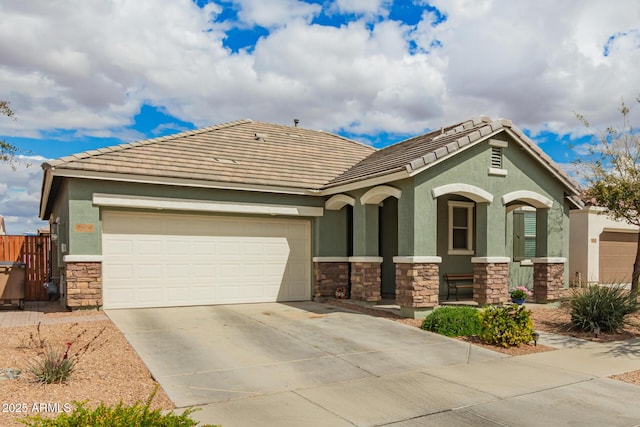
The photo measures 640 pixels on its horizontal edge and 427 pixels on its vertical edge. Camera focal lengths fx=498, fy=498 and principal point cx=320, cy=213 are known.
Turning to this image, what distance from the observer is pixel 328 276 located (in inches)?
575

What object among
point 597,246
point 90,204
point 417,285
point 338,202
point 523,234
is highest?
point 338,202

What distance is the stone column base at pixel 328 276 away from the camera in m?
14.5

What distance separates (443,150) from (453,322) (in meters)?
3.99

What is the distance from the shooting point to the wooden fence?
1514cm

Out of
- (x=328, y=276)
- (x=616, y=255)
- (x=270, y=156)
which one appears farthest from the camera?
(x=616, y=255)

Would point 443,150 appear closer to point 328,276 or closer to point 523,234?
point 328,276

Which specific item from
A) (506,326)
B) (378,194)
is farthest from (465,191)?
(506,326)

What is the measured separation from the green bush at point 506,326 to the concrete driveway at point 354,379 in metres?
0.55

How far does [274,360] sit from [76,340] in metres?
3.57

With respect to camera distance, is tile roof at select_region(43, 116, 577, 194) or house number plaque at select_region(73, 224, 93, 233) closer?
house number plaque at select_region(73, 224, 93, 233)

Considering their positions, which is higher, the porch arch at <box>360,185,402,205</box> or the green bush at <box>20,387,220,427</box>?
the porch arch at <box>360,185,402,205</box>

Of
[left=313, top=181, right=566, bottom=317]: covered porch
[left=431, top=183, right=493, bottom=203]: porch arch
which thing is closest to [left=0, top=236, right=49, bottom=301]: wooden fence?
[left=313, top=181, right=566, bottom=317]: covered porch

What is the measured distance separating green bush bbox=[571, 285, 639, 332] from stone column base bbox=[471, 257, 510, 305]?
2.00 m

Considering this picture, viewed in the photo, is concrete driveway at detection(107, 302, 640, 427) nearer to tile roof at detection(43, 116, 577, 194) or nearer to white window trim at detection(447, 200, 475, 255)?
tile roof at detection(43, 116, 577, 194)
